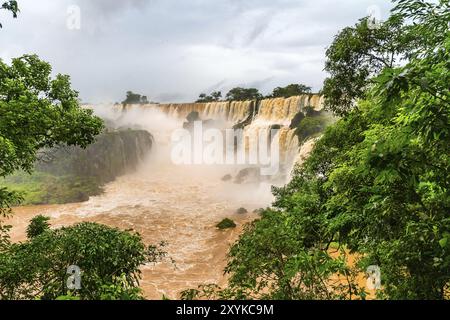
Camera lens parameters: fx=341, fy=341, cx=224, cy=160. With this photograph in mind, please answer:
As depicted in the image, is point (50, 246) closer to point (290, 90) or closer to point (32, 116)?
point (32, 116)

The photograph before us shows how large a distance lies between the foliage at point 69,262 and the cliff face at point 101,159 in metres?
37.6

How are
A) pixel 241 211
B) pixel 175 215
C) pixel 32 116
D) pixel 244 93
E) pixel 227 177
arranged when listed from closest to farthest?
1. pixel 32 116
2. pixel 241 211
3. pixel 175 215
4. pixel 227 177
5. pixel 244 93

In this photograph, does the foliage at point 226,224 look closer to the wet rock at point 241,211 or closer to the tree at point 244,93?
the wet rock at point 241,211

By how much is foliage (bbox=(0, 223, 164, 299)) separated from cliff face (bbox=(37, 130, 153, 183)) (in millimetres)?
37556

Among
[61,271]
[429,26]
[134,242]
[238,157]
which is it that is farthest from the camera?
[238,157]

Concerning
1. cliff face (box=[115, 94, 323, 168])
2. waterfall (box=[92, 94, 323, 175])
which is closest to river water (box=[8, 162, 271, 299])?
waterfall (box=[92, 94, 323, 175])

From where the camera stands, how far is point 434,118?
3242 mm

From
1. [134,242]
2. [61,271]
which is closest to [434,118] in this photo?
[134,242]

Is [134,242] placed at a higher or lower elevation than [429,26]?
lower

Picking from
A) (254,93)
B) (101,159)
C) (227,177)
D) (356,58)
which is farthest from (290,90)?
(356,58)

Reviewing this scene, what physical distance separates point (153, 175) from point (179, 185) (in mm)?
7268

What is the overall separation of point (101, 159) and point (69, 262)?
132ft

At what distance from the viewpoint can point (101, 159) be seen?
144 feet
